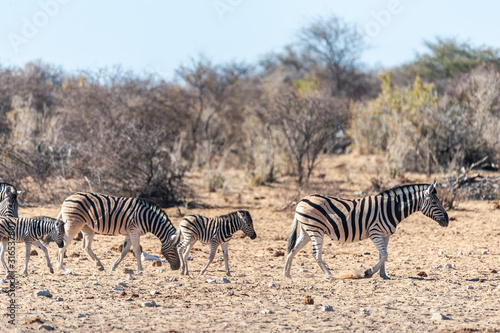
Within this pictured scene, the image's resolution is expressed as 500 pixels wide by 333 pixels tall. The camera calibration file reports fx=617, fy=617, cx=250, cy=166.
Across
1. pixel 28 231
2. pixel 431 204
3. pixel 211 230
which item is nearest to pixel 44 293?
pixel 28 231

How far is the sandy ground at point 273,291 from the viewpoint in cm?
598

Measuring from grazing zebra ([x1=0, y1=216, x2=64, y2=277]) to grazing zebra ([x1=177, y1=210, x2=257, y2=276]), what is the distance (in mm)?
1587

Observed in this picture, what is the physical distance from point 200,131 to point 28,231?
16701 millimetres

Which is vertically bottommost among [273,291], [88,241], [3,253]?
[273,291]

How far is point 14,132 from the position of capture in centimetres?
1695

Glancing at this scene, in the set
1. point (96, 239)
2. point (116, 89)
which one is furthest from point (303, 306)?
point (116, 89)

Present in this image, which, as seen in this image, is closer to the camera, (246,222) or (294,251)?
(294,251)

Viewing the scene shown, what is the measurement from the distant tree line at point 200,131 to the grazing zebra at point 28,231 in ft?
18.3

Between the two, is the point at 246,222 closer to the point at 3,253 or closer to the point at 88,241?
the point at 88,241

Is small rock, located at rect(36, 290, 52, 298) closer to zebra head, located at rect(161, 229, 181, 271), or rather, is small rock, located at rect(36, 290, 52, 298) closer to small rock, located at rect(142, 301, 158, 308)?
small rock, located at rect(142, 301, 158, 308)

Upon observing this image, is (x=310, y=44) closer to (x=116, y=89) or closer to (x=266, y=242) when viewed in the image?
(x=116, y=89)

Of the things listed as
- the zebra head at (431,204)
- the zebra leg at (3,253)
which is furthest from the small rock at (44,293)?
the zebra head at (431,204)

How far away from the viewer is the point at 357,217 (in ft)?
26.0

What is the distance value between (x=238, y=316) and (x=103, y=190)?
805 centimetres
